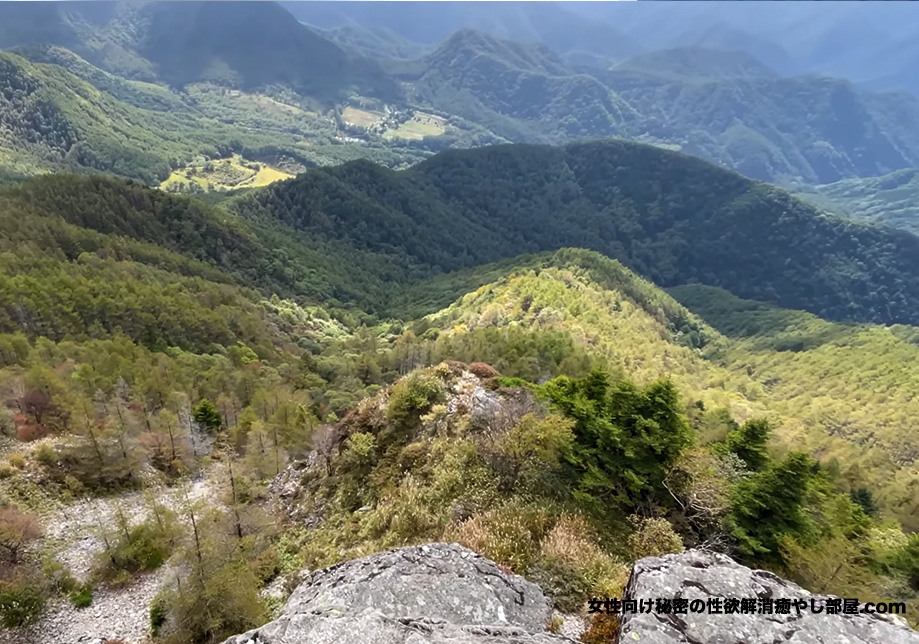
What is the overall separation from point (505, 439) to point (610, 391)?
25.0 ft

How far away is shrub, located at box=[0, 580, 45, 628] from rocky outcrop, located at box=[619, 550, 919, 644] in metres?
40.2

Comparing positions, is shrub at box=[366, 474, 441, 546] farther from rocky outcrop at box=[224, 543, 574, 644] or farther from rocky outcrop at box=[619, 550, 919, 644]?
rocky outcrop at box=[619, 550, 919, 644]

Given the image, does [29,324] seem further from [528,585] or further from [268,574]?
[528,585]

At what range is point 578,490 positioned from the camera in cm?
3098

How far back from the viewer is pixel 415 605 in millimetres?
19469

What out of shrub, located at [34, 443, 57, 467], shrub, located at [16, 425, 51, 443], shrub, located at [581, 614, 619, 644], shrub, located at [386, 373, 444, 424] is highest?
shrub, located at [386, 373, 444, 424]

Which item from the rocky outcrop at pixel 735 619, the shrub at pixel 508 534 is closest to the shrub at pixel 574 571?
the shrub at pixel 508 534

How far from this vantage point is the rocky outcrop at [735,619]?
657 inches

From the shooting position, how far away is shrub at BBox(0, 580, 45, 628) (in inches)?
1372

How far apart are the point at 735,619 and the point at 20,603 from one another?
4376cm

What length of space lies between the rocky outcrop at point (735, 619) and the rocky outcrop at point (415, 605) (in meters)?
3.55

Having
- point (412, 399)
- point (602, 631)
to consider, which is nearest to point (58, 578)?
point (412, 399)

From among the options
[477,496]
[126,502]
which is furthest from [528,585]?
[126,502]

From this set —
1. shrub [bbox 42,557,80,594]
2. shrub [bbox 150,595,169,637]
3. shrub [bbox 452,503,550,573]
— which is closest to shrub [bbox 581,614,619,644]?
shrub [bbox 452,503,550,573]
